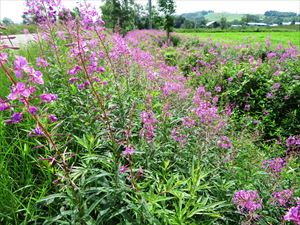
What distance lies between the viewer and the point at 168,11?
2369 centimetres

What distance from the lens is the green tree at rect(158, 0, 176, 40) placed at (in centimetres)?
2262

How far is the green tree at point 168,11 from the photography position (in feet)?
74.2

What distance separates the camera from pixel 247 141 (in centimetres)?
410

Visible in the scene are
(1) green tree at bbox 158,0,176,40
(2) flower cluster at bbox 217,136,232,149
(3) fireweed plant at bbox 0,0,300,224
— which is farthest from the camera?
(1) green tree at bbox 158,0,176,40

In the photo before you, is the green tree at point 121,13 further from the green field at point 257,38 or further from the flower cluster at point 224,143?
the flower cluster at point 224,143

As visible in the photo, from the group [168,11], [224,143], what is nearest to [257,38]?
[168,11]

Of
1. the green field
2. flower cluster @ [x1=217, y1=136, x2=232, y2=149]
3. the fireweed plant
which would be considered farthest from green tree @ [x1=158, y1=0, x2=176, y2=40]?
flower cluster @ [x1=217, y1=136, x2=232, y2=149]

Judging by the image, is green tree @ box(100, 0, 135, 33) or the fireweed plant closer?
the fireweed plant

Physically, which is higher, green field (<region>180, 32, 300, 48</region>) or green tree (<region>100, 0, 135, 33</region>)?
green tree (<region>100, 0, 135, 33</region>)

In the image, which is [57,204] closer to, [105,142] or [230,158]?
[105,142]

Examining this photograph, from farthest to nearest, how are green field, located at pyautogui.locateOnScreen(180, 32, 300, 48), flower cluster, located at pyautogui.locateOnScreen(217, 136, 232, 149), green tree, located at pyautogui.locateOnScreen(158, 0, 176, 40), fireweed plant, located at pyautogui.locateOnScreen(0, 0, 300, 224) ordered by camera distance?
green tree, located at pyautogui.locateOnScreen(158, 0, 176, 40), green field, located at pyautogui.locateOnScreen(180, 32, 300, 48), flower cluster, located at pyautogui.locateOnScreen(217, 136, 232, 149), fireweed plant, located at pyautogui.locateOnScreen(0, 0, 300, 224)

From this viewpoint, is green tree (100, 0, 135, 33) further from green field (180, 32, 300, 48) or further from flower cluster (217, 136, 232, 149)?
flower cluster (217, 136, 232, 149)

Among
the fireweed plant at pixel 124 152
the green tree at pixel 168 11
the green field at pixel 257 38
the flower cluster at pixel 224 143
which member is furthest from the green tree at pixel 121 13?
the flower cluster at pixel 224 143

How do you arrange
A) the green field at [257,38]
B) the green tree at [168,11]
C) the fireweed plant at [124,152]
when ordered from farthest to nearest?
the green tree at [168,11]
the green field at [257,38]
the fireweed plant at [124,152]
